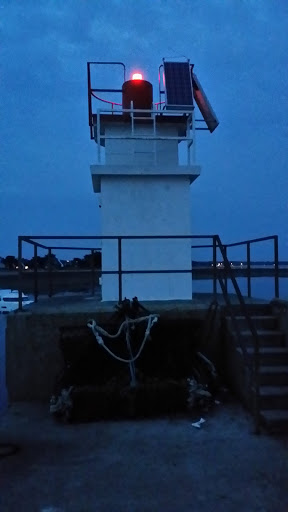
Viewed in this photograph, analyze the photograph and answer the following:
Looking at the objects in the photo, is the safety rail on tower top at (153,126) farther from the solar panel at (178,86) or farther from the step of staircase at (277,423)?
the step of staircase at (277,423)

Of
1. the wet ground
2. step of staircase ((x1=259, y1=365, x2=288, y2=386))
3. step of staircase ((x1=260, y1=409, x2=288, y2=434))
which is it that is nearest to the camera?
the wet ground

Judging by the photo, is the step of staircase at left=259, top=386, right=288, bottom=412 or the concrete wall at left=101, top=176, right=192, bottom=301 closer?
the step of staircase at left=259, top=386, right=288, bottom=412

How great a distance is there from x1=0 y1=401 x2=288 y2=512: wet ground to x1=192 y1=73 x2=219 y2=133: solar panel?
17.7 feet

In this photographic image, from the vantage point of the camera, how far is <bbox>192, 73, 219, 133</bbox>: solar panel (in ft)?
28.2

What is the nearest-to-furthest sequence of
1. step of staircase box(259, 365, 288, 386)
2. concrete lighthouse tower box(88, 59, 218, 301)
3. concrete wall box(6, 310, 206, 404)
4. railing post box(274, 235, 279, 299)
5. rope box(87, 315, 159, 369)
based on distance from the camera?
step of staircase box(259, 365, 288, 386), rope box(87, 315, 159, 369), concrete wall box(6, 310, 206, 404), railing post box(274, 235, 279, 299), concrete lighthouse tower box(88, 59, 218, 301)

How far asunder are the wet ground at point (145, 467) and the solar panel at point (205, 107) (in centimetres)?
539

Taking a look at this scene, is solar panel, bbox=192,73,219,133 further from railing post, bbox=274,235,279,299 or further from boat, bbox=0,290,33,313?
boat, bbox=0,290,33,313

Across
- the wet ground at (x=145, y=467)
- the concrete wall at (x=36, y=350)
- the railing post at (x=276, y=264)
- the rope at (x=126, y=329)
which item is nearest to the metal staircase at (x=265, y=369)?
the wet ground at (x=145, y=467)

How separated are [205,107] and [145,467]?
6.66 metres

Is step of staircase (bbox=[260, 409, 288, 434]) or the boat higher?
step of staircase (bbox=[260, 409, 288, 434])

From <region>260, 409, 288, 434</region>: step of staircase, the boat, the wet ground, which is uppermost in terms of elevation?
<region>260, 409, 288, 434</region>: step of staircase

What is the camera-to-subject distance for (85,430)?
486cm

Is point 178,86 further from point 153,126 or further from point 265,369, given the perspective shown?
point 265,369

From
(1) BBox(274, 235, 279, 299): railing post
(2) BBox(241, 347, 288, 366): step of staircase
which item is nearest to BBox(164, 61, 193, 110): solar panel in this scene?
(1) BBox(274, 235, 279, 299): railing post
